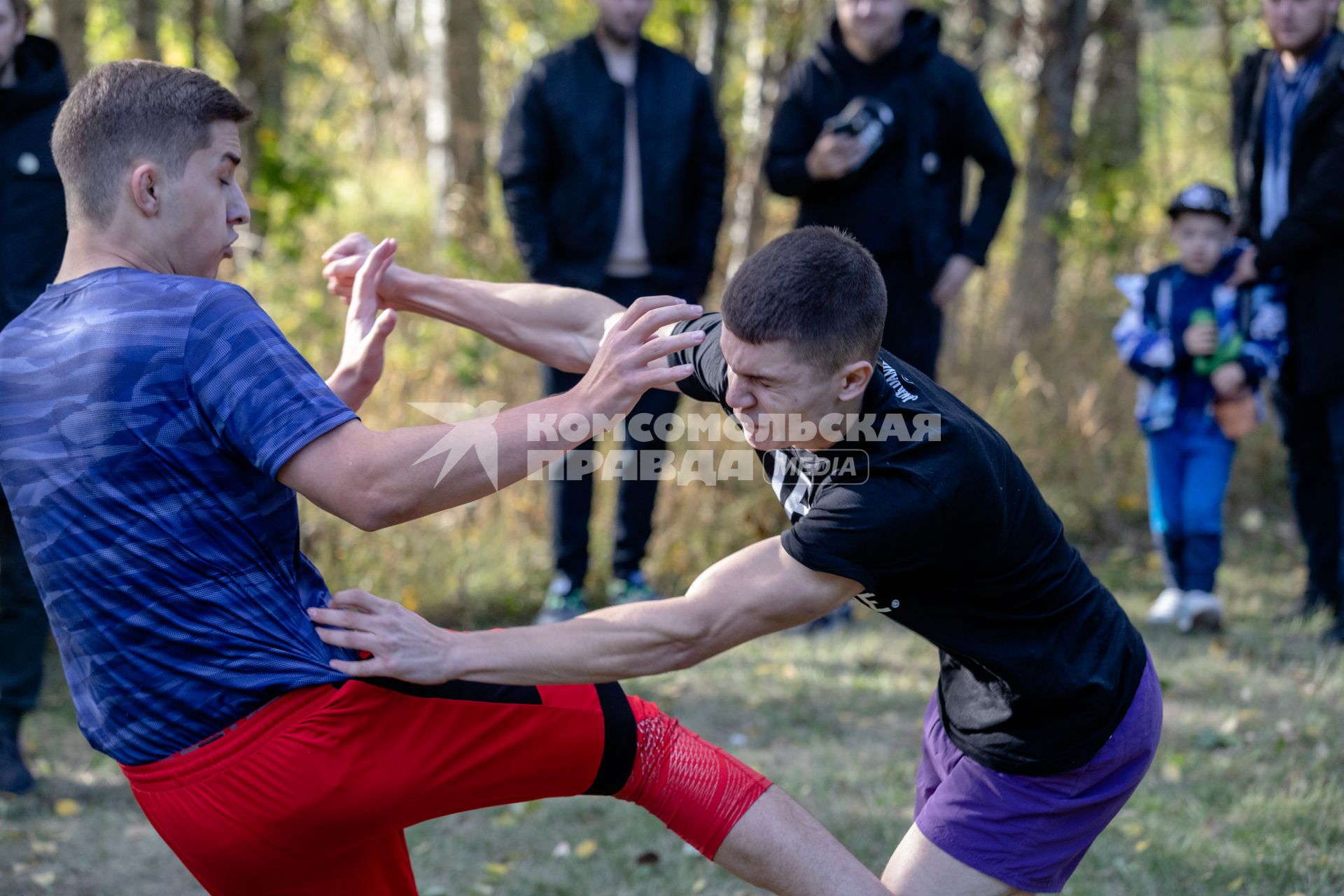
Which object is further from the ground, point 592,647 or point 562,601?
point 592,647

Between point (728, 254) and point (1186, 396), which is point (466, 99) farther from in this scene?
point (1186, 396)

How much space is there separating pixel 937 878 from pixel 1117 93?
7.95 meters

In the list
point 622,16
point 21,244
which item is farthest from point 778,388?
point 622,16

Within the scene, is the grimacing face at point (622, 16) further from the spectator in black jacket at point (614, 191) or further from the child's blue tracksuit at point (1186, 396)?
the child's blue tracksuit at point (1186, 396)

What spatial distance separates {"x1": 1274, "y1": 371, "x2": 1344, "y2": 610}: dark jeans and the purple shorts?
128 inches

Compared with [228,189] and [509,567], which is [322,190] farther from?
[228,189]

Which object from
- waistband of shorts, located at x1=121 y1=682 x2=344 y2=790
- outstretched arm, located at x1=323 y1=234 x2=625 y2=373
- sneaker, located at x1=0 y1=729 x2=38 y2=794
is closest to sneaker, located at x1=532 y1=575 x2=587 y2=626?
sneaker, located at x1=0 y1=729 x2=38 y2=794

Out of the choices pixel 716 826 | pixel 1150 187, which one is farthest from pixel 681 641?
pixel 1150 187

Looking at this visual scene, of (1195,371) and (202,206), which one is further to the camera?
(1195,371)

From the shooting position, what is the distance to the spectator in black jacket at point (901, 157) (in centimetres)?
529

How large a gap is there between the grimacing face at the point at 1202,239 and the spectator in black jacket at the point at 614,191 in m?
2.01

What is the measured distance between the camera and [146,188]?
2.20m

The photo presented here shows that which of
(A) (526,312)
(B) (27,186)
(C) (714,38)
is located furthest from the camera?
(C) (714,38)

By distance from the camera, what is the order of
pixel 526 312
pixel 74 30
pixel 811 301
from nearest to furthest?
pixel 811 301 < pixel 526 312 < pixel 74 30
